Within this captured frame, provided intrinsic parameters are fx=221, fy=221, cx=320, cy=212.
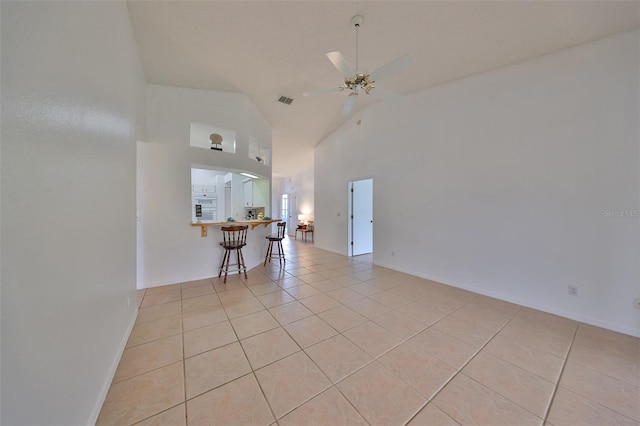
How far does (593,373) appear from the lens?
1.78 meters

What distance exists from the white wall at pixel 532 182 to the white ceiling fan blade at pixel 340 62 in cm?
228

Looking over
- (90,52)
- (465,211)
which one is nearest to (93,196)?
(90,52)

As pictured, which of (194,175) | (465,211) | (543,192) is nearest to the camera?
(543,192)

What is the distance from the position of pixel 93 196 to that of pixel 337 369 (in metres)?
2.16

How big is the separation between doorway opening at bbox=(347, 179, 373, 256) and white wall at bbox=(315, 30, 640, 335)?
134 cm

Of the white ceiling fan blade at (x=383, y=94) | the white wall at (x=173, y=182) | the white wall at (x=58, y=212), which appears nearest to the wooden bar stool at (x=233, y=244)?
the white wall at (x=173, y=182)

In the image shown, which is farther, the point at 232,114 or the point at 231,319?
the point at 232,114

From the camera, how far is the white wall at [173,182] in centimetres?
351

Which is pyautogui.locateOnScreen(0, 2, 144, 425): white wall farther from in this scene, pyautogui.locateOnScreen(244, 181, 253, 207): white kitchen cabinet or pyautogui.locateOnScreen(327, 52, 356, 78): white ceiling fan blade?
pyautogui.locateOnScreen(244, 181, 253, 207): white kitchen cabinet

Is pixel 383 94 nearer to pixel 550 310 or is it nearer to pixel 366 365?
pixel 366 365

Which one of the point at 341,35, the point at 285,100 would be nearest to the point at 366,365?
the point at 341,35

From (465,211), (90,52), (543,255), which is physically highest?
(90,52)

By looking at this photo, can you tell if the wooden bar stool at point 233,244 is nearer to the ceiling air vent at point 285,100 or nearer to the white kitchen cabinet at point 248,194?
the white kitchen cabinet at point 248,194

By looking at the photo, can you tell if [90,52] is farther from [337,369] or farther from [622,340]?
[622,340]
